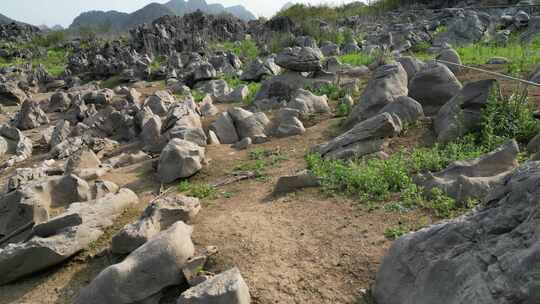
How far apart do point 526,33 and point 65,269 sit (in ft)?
41.5

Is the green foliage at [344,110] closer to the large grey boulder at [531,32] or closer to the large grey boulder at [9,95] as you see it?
the large grey boulder at [531,32]

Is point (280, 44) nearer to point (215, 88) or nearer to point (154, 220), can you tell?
point (215, 88)

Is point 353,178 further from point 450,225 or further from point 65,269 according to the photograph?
point 65,269

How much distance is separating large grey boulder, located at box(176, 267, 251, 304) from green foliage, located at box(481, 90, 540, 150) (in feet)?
11.2

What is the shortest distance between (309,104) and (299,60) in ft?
5.82

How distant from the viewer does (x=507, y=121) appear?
5.28 meters

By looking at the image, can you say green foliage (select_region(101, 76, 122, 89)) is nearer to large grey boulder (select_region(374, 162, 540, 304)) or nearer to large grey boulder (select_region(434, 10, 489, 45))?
large grey boulder (select_region(434, 10, 489, 45))

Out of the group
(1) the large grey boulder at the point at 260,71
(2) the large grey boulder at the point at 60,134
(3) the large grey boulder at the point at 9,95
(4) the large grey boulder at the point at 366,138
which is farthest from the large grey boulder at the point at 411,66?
(3) the large grey boulder at the point at 9,95

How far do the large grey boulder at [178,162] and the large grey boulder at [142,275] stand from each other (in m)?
2.26

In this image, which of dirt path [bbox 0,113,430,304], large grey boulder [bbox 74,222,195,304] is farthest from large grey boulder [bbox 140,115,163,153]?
large grey boulder [bbox 74,222,195,304]

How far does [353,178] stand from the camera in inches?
185

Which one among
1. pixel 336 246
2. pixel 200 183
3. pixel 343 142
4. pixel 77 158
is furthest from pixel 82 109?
pixel 336 246

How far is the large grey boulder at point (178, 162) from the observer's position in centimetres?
595

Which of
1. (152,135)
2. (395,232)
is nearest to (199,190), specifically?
(395,232)
